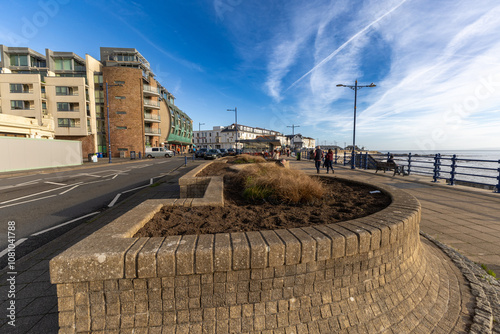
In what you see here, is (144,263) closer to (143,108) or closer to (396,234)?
(396,234)

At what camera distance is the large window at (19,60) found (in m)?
42.0

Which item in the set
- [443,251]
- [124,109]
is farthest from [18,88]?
[443,251]

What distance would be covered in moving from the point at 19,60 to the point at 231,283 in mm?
65648

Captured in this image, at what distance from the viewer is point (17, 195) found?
7.45 meters

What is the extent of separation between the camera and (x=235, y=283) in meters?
1.54

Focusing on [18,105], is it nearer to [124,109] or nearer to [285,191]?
[124,109]

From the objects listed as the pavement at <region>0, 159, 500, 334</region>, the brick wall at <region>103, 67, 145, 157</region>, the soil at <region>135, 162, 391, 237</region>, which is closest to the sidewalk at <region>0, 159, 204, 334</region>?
the pavement at <region>0, 159, 500, 334</region>

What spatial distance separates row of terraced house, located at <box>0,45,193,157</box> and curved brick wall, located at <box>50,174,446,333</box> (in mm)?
36070

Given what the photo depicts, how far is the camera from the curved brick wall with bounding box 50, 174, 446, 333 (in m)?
1.44

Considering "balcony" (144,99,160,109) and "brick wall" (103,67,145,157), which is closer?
"brick wall" (103,67,145,157)

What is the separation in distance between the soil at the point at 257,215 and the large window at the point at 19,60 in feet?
207

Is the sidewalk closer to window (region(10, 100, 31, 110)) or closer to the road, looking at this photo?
the road

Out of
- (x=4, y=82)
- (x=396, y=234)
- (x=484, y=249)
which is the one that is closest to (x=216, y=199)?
(x=396, y=234)

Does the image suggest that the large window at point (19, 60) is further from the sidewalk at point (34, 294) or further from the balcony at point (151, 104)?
the sidewalk at point (34, 294)
